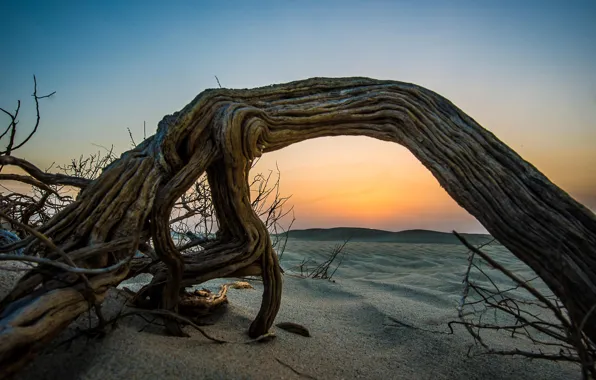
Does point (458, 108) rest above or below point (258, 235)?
above

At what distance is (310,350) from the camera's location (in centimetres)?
246

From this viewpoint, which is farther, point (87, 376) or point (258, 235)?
point (258, 235)

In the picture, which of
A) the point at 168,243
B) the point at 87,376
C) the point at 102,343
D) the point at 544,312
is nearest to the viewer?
the point at 87,376

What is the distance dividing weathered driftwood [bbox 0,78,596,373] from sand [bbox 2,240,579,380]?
27 cm

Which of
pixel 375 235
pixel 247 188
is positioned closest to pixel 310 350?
pixel 247 188

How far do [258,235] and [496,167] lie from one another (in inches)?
54.2

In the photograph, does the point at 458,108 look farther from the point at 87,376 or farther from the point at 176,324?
the point at 87,376

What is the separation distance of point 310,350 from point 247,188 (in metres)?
1.03

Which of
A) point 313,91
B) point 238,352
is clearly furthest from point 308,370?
point 313,91

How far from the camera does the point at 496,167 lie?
7.33 feet

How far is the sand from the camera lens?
5.71 feet

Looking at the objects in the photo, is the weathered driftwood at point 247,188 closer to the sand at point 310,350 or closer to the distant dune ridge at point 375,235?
the sand at point 310,350

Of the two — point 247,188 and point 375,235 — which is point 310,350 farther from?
point 375,235

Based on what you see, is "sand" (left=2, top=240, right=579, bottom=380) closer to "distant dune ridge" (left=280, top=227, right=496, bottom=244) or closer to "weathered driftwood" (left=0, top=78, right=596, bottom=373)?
"weathered driftwood" (left=0, top=78, right=596, bottom=373)
